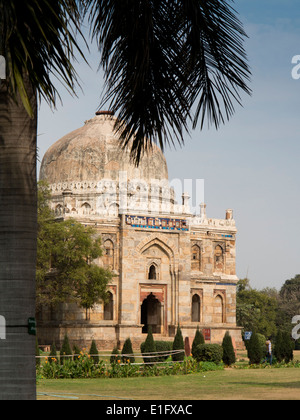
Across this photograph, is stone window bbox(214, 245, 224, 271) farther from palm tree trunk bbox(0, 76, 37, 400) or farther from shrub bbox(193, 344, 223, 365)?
palm tree trunk bbox(0, 76, 37, 400)

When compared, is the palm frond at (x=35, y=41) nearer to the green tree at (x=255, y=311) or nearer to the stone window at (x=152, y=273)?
the stone window at (x=152, y=273)

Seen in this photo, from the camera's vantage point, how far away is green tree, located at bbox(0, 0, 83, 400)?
4918mm

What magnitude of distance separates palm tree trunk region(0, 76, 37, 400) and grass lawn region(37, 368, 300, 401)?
7.76 metres

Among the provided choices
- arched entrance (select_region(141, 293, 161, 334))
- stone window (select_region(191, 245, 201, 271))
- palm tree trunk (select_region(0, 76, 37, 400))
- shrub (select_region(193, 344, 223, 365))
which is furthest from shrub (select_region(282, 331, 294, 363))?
palm tree trunk (select_region(0, 76, 37, 400))

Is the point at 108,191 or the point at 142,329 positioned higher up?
the point at 108,191

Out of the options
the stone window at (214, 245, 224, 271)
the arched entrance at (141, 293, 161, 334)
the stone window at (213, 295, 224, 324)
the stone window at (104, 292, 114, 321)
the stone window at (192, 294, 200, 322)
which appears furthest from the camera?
the stone window at (214, 245, 224, 271)

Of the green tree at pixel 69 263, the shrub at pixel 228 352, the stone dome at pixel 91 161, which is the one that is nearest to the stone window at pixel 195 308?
the stone dome at pixel 91 161

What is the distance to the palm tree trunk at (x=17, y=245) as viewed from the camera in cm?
502

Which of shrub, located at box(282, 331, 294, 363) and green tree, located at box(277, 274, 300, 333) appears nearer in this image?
shrub, located at box(282, 331, 294, 363)

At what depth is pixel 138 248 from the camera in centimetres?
4109

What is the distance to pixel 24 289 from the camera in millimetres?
5121

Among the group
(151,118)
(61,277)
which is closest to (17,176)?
(151,118)
